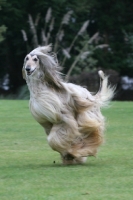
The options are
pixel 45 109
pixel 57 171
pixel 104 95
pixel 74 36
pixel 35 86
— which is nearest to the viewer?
pixel 57 171

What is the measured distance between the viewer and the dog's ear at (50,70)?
30.2 feet

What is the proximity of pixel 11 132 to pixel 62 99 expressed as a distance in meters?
4.59

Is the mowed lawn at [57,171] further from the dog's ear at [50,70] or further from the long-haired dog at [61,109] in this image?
the dog's ear at [50,70]

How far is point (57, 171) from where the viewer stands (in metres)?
Answer: 8.92

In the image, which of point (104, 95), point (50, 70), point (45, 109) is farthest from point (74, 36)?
point (45, 109)

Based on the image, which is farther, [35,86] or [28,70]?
[35,86]

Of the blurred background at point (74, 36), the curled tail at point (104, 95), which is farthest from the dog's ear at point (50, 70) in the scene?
the blurred background at point (74, 36)

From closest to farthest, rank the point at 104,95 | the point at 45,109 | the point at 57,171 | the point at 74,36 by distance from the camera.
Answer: the point at 57,171, the point at 45,109, the point at 104,95, the point at 74,36

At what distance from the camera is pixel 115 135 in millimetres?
13219

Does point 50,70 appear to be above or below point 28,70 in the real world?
below

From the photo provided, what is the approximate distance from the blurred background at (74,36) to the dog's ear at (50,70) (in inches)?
823

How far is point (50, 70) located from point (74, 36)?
78.0ft

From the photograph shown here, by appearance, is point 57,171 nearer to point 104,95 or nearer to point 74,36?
point 104,95

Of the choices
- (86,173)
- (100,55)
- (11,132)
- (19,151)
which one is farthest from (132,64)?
(86,173)
